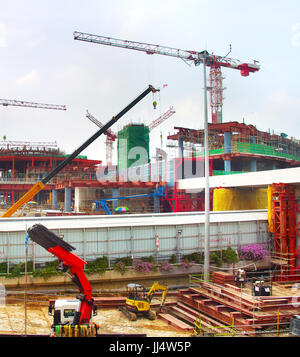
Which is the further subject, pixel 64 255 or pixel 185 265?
pixel 185 265

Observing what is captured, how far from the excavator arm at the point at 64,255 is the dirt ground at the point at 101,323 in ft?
11.4

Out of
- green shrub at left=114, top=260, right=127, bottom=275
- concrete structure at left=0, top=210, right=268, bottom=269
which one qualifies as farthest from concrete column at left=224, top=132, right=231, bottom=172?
green shrub at left=114, top=260, right=127, bottom=275

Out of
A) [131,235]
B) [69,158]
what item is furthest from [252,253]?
[69,158]

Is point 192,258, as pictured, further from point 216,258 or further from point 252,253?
point 252,253

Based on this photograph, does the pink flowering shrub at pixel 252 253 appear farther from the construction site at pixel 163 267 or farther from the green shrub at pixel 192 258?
the green shrub at pixel 192 258

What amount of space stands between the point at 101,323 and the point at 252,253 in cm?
1383

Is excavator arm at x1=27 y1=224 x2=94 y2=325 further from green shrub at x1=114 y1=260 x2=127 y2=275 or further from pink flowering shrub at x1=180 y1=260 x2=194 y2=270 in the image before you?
pink flowering shrub at x1=180 y1=260 x2=194 y2=270

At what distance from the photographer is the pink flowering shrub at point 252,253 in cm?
2586

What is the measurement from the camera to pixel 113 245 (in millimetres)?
22766

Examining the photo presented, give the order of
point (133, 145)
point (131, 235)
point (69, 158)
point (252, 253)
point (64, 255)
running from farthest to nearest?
point (133, 145) < point (69, 158) < point (252, 253) < point (131, 235) < point (64, 255)

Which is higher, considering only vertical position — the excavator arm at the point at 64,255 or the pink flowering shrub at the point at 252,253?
the excavator arm at the point at 64,255

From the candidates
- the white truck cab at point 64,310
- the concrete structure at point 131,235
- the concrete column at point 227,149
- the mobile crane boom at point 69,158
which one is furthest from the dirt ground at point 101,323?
the concrete column at point 227,149

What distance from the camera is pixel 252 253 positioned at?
25844 millimetres
